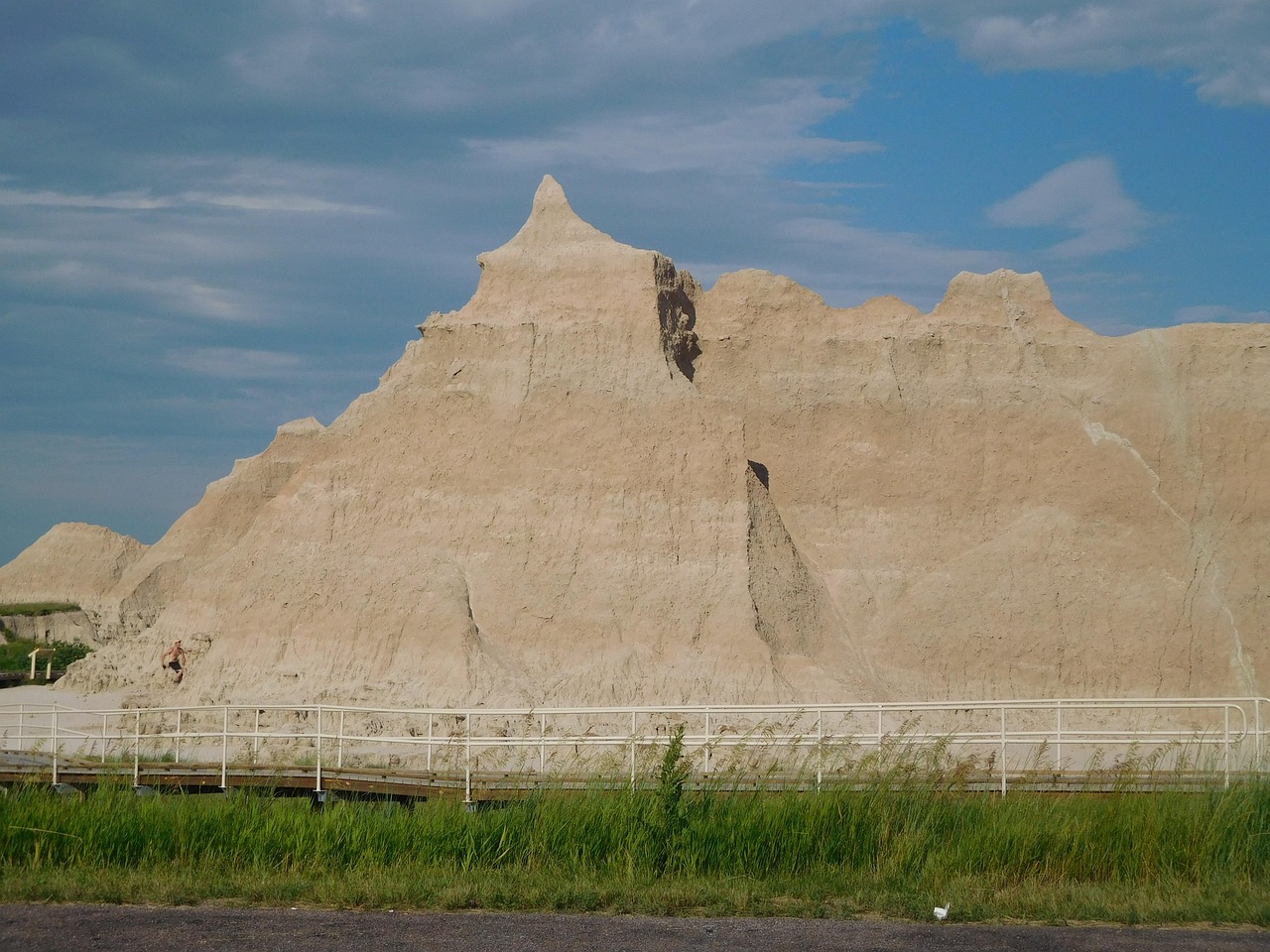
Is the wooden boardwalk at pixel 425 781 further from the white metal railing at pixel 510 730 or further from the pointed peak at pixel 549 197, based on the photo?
the pointed peak at pixel 549 197

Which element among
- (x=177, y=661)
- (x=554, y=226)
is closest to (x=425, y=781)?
(x=177, y=661)

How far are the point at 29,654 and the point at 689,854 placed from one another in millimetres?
53575

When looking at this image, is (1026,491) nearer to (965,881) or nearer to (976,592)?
(976,592)

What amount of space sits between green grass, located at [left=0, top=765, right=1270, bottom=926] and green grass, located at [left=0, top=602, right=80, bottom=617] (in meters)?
63.8

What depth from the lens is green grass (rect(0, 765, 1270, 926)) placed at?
12.9m

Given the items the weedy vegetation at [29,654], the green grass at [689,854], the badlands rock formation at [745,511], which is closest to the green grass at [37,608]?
the weedy vegetation at [29,654]

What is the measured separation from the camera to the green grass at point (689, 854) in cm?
1286

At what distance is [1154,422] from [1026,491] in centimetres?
457

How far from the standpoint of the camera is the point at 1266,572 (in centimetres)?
3866

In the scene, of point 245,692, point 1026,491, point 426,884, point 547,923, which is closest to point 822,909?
point 547,923

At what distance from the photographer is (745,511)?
36.8m

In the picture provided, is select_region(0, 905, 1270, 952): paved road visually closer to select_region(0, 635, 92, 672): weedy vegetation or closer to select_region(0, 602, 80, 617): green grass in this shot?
select_region(0, 635, 92, 672): weedy vegetation

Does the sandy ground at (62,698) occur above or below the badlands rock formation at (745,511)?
below

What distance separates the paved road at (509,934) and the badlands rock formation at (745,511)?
834 inches
